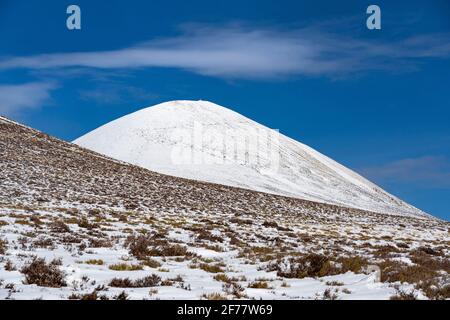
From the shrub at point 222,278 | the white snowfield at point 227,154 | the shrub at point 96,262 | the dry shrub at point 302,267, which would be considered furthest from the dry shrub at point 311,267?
the white snowfield at point 227,154

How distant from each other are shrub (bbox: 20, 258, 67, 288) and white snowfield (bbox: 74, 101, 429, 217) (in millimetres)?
73871

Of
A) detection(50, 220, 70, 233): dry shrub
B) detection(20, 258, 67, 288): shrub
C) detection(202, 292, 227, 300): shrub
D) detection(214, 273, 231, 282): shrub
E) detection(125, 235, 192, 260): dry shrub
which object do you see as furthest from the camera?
detection(50, 220, 70, 233): dry shrub

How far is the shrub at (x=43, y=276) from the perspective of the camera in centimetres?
1005

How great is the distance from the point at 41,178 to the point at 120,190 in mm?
7844

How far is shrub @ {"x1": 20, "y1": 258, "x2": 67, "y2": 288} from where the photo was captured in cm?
1005

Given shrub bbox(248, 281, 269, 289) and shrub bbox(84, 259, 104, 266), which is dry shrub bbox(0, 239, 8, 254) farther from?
shrub bbox(248, 281, 269, 289)

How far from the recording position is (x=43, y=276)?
10.4m

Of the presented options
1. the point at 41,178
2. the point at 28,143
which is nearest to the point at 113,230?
the point at 41,178

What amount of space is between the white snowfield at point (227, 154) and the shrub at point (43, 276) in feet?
242

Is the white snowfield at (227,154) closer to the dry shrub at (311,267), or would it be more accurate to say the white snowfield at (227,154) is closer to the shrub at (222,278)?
the dry shrub at (311,267)

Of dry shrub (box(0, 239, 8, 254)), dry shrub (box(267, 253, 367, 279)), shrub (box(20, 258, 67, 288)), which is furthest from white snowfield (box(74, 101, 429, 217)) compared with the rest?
shrub (box(20, 258, 67, 288))

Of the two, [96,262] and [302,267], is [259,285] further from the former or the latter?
[96,262]

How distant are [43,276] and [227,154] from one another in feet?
315
